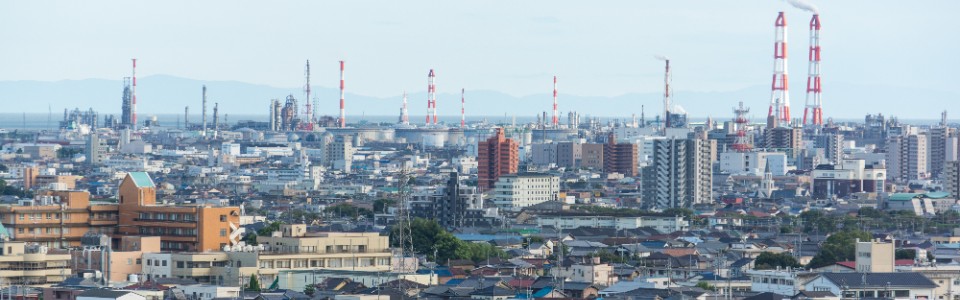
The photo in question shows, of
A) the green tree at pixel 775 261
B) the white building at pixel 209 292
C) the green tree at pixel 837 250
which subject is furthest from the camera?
the green tree at pixel 837 250

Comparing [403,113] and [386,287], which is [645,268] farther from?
[403,113]

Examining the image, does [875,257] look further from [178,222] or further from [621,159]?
[621,159]

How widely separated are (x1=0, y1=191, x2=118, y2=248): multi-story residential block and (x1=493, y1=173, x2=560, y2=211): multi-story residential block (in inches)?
1439

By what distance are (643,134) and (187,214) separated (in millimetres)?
105650

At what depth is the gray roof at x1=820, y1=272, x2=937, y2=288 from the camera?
30.1 m

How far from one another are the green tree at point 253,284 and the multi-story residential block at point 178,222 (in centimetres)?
320

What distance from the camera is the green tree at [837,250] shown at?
39688mm

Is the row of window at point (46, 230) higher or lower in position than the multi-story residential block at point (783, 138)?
lower

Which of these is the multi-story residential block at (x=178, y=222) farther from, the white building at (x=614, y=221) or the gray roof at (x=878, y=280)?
the white building at (x=614, y=221)

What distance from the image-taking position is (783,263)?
39.4m

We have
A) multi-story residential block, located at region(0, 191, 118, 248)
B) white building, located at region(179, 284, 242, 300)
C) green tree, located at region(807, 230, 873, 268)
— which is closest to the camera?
white building, located at region(179, 284, 242, 300)

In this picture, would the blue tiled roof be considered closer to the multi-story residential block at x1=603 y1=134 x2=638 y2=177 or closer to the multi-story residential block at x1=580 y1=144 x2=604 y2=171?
the multi-story residential block at x1=603 y1=134 x2=638 y2=177

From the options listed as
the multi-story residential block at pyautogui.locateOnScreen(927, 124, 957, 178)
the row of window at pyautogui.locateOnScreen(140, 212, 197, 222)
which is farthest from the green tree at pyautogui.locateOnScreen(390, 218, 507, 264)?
the multi-story residential block at pyautogui.locateOnScreen(927, 124, 957, 178)

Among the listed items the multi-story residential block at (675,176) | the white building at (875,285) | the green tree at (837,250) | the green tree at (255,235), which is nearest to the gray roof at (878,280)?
the white building at (875,285)
